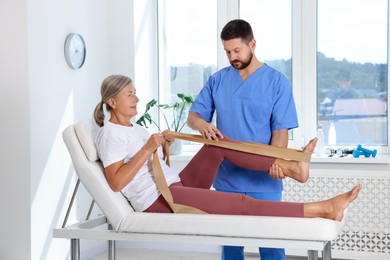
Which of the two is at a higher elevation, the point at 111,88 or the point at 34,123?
the point at 111,88

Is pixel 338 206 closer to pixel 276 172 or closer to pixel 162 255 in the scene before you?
pixel 276 172

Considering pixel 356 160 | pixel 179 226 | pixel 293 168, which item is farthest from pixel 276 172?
pixel 356 160

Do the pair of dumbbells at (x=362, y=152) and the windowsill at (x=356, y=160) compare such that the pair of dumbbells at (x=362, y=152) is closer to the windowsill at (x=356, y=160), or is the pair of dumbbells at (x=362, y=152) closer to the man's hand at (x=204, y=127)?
the windowsill at (x=356, y=160)

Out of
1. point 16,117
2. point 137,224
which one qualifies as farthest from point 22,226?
point 137,224

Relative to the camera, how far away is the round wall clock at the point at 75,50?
3828 millimetres

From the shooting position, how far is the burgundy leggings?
2.33 metres

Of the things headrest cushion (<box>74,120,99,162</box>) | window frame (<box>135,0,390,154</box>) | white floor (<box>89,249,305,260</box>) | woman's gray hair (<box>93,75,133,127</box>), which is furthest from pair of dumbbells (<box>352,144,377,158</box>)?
headrest cushion (<box>74,120,99,162</box>)

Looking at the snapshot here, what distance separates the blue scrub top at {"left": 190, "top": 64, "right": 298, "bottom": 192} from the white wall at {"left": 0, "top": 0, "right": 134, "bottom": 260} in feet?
4.30

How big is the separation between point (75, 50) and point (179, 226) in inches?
77.0

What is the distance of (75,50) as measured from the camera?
12.9ft

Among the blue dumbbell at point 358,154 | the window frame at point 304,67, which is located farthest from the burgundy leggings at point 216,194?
the window frame at point 304,67

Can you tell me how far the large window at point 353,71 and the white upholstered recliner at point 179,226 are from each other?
1.99 metres

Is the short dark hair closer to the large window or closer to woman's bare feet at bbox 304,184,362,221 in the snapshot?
woman's bare feet at bbox 304,184,362,221

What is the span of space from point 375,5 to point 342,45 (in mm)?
329
